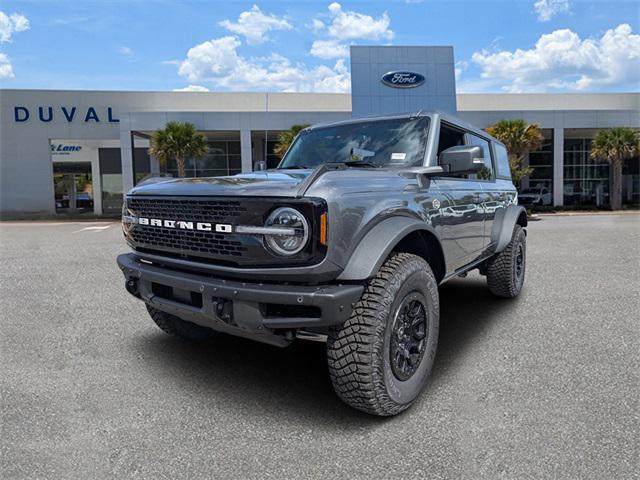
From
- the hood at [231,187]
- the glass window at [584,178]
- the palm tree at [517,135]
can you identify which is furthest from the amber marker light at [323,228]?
the glass window at [584,178]

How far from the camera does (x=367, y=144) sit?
3.89 meters

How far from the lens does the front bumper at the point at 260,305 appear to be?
2.49 m

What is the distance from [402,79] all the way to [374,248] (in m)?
26.4

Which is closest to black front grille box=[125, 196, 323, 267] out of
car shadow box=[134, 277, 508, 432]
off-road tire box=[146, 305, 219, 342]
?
off-road tire box=[146, 305, 219, 342]

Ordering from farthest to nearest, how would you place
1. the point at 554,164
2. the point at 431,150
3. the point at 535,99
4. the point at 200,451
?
the point at 535,99 → the point at 554,164 → the point at 431,150 → the point at 200,451

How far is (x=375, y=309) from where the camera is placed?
105 inches

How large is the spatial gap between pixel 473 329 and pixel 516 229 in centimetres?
180

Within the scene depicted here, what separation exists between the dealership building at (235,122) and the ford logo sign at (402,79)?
6 cm

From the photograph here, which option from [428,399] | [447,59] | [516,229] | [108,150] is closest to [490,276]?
[516,229]

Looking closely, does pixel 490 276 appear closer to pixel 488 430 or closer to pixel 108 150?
pixel 488 430

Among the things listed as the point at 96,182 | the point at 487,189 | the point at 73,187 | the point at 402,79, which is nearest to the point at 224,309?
the point at 487,189

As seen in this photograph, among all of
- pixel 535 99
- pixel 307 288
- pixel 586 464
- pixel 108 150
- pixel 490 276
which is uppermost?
pixel 535 99

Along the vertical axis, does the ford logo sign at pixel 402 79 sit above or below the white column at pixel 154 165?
above

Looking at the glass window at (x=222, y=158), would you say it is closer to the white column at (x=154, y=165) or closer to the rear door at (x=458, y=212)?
the white column at (x=154, y=165)
